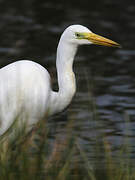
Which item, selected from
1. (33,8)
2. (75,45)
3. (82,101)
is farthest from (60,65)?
(33,8)

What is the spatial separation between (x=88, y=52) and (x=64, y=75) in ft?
15.9

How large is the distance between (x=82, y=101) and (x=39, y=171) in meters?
4.40

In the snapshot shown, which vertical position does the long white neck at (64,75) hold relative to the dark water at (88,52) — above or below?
above

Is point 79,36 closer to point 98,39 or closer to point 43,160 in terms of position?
point 98,39

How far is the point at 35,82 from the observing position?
608cm

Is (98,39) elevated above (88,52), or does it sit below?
above

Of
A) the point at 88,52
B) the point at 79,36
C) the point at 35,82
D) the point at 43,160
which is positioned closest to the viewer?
the point at 43,160

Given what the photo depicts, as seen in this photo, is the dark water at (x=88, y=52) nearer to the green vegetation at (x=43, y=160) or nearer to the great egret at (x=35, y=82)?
→ the great egret at (x=35, y=82)

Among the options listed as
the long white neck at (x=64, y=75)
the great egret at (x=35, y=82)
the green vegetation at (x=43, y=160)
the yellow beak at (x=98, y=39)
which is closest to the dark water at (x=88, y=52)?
the long white neck at (x=64, y=75)

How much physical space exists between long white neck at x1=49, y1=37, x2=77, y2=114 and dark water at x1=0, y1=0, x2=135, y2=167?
89 cm

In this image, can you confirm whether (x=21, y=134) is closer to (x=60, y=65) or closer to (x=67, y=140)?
(x=67, y=140)

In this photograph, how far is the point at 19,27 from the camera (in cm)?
1200

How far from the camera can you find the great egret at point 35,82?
5.94 m

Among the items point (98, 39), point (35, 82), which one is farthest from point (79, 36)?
point (35, 82)
